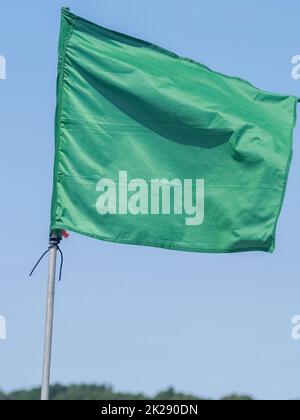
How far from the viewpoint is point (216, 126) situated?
1152 inches

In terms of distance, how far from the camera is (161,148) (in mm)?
28812

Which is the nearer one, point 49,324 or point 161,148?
point 49,324

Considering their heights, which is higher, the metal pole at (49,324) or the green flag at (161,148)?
the green flag at (161,148)

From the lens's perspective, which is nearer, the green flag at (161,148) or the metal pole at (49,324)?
the metal pole at (49,324)

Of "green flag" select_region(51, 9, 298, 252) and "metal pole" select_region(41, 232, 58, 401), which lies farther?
"green flag" select_region(51, 9, 298, 252)

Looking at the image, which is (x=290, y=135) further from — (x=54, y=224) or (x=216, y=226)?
(x=54, y=224)

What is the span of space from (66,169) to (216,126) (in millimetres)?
2536

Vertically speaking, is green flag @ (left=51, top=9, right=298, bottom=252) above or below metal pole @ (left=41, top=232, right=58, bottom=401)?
above

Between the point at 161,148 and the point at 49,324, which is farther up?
the point at 161,148

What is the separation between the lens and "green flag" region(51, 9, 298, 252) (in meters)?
28.3

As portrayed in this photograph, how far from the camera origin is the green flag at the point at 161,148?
92.8ft
